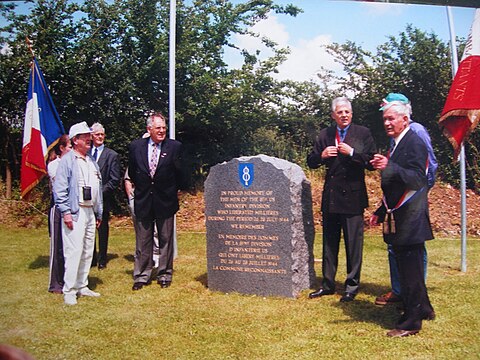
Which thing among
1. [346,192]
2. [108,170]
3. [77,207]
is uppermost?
[108,170]

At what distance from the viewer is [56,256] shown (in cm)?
546

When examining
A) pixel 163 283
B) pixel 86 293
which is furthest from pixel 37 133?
pixel 163 283

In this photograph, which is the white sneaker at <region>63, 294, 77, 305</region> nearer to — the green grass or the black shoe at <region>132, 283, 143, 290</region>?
the green grass

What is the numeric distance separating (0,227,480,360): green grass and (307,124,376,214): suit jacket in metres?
0.98

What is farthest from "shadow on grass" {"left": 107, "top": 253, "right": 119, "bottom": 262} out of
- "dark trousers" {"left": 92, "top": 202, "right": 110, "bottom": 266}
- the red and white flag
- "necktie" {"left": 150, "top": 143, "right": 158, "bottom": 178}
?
the red and white flag

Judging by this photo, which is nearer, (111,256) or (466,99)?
(466,99)

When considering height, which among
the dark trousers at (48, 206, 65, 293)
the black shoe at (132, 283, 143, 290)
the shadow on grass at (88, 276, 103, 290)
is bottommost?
the shadow on grass at (88, 276, 103, 290)

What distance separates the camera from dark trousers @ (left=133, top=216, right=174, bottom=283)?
561cm

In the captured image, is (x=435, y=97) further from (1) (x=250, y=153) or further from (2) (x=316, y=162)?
(2) (x=316, y=162)

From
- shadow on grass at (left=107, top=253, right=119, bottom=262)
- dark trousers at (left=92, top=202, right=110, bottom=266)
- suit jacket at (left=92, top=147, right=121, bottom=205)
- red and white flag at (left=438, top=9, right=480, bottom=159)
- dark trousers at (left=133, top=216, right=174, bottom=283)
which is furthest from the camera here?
shadow on grass at (left=107, top=253, right=119, bottom=262)

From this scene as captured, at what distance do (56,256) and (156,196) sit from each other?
1325mm

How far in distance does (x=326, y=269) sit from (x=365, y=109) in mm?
6473

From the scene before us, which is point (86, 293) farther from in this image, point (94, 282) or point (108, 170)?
point (108, 170)

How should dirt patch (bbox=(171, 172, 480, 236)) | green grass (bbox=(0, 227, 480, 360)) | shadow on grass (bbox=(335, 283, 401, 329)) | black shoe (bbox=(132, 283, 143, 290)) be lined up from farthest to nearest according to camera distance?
dirt patch (bbox=(171, 172, 480, 236))
black shoe (bbox=(132, 283, 143, 290))
shadow on grass (bbox=(335, 283, 401, 329))
green grass (bbox=(0, 227, 480, 360))
